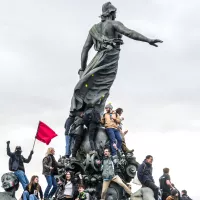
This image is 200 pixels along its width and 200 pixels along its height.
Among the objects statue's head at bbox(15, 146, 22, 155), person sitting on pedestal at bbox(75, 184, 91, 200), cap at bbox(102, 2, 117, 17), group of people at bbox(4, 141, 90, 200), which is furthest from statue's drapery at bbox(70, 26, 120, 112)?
person sitting on pedestal at bbox(75, 184, 91, 200)

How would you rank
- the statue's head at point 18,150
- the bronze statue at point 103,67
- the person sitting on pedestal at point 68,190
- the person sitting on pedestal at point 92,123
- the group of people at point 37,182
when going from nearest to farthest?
the group of people at point 37,182
the person sitting on pedestal at point 68,190
the statue's head at point 18,150
the person sitting on pedestal at point 92,123
the bronze statue at point 103,67

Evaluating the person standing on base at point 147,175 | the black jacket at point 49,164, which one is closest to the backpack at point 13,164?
the black jacket at point 49,164

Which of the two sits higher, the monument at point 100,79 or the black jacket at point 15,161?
the monument at point 100,79

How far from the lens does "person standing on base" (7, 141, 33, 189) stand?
26969 millimetres

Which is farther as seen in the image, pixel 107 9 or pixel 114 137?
pixel 107 9

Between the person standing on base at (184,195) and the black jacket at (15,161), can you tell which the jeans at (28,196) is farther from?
the person standing on base at (184,195)

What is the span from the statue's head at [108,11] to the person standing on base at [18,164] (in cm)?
606

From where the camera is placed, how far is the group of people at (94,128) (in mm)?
27656

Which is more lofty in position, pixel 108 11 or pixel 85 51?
pixel 108 11

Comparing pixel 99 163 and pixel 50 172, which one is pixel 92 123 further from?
pixel 50 172

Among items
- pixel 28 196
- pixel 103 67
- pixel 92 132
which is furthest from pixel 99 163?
pixel 103 67

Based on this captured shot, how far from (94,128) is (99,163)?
5.06 ft

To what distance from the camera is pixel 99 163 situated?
26797 mm

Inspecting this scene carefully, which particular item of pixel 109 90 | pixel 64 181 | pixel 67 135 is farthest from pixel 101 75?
pixel 64 181
